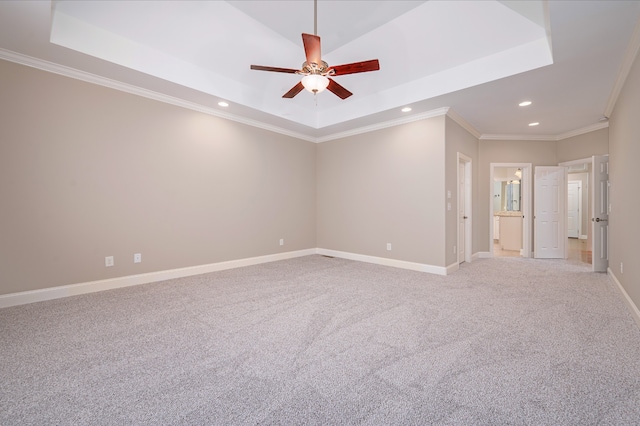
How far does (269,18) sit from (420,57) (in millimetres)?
2013

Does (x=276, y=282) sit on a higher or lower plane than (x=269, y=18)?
lower

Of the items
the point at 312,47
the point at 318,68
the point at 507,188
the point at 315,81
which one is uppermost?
the point at 312,47

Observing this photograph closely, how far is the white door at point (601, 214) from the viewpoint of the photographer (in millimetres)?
4906

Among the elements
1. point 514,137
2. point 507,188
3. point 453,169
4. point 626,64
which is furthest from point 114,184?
point 507,188

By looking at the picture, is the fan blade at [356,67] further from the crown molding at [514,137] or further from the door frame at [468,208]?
the crown molding at [514,137]

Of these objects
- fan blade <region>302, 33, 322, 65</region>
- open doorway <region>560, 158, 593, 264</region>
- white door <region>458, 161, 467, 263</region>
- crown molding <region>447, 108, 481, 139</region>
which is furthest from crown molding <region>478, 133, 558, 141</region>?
fan blade <region>302, 33, 322, 65</region>

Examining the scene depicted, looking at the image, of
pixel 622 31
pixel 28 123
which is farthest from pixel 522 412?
pixel 28 123

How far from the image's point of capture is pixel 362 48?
353 centimetres

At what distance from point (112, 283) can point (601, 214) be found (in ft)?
26.2

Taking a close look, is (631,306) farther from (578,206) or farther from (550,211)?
(578,206)

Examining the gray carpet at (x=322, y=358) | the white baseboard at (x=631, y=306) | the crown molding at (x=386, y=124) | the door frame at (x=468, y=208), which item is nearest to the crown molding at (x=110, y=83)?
the crown molding at (x=386, y=124)

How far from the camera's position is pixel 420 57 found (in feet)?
12.2

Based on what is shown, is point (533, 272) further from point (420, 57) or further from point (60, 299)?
point (60, 299)

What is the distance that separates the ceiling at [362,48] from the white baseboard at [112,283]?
264 cm
